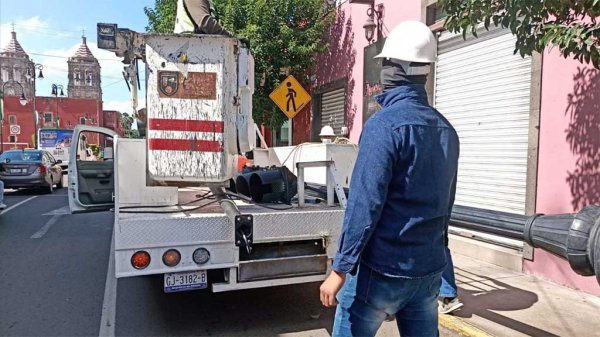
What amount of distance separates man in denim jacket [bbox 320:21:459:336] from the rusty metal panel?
6.70 feet

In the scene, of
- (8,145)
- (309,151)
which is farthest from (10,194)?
(8,145)

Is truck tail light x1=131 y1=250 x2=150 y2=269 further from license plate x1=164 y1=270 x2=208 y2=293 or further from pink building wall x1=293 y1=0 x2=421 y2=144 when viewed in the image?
pink building wall x1=293 y1=0 x2=421 y2=144

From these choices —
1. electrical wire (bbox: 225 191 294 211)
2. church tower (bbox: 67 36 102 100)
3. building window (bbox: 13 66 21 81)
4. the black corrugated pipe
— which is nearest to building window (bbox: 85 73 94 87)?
church tower (bbox: 67 36 102 100)

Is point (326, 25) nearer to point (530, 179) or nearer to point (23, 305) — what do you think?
point (530, 179)

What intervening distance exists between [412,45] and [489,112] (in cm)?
506

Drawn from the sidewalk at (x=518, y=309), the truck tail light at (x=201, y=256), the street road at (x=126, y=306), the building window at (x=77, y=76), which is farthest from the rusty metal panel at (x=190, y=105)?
the building window at (x=77, y=76)

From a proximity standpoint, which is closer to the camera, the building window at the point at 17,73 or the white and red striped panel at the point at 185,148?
the white and red striped panel at the point at 185,148

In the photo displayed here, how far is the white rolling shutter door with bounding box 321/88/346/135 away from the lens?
11406 mm

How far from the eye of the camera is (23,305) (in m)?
4.75

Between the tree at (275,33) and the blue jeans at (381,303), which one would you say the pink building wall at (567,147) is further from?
the tree at (275,33)

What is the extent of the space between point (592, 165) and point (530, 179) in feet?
2.85

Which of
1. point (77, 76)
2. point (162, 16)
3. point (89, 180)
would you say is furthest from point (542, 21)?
point (77, 76)

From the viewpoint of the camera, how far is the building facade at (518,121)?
16.8 feet

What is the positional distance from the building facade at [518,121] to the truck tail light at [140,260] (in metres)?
4.52
